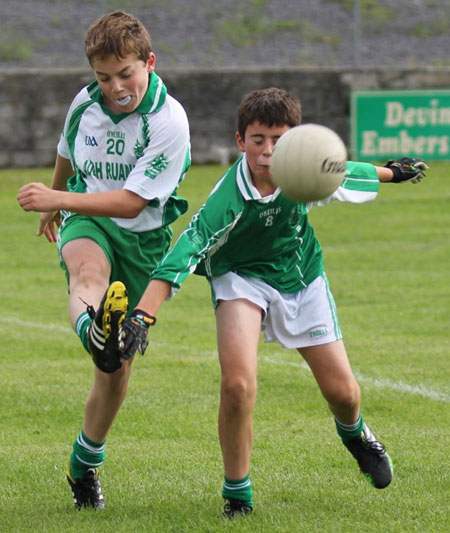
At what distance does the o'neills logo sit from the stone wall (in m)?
15.8

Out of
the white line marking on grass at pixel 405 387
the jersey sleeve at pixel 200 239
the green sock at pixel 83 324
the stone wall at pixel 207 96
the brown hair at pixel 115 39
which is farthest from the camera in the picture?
the stone wall at pixel 207 96

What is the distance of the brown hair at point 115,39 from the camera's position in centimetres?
470

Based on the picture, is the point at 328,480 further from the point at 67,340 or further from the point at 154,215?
the point at 67,340

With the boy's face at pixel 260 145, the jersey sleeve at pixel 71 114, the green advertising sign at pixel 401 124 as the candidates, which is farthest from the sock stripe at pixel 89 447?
the green advertising sign at pixel 401 124

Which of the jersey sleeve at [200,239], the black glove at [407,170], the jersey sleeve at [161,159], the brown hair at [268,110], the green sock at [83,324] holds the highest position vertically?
the brown hair at [268,110]

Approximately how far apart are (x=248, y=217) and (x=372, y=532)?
142 cm

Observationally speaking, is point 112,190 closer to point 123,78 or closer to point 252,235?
point 123,78

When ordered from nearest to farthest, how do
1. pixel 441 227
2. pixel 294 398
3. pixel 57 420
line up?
pixel 57 420 < pixel 294 398 < pixel 441 227

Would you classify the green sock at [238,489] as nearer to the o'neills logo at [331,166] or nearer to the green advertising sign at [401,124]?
the o'neills logo at [331,166]

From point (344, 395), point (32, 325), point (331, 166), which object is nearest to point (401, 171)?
point (331, 166)

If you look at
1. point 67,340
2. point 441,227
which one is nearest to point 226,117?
point 441,227

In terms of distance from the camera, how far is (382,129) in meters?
20.8

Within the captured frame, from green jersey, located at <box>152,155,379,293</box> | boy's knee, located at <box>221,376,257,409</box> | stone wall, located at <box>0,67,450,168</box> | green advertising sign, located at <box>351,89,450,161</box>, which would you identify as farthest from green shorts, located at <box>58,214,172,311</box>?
green advertising sign, located at <box>351,89,450,161</box>

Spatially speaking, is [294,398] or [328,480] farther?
[294,398]
